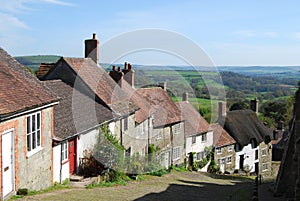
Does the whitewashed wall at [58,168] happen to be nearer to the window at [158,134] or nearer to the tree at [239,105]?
the window at [158,134]

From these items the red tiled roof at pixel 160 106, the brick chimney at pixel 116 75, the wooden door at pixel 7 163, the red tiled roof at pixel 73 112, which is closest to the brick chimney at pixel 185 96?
the red tiled roof at pixel 160 106

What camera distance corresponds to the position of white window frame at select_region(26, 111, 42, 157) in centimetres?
1386

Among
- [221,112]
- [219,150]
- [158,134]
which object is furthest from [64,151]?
[221,112]

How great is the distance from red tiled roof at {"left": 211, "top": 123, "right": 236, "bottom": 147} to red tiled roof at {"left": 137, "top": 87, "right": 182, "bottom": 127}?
855 centimetres

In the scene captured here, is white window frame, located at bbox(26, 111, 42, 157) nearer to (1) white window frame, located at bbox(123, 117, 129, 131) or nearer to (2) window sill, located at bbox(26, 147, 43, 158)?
(2) window sill, located at bbox(26, 147, 43, 158)

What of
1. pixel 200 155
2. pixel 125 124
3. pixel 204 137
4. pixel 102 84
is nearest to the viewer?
pixel 125 124

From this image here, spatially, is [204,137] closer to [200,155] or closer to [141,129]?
[200,155]

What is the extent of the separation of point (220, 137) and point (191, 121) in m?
5.32

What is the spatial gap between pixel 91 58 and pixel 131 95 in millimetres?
4064

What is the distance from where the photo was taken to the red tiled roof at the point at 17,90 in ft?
40.9

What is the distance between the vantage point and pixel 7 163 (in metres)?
12.2

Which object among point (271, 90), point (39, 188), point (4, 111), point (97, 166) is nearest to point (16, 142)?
point (4, 111)

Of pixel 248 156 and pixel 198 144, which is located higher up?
pixel 198 144

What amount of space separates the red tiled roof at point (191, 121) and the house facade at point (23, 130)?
906 inches
